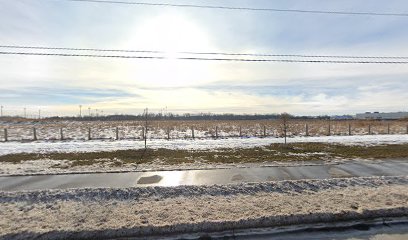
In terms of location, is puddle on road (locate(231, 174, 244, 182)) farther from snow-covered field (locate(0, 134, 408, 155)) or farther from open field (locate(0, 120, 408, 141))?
open field (locate(0, 120, 408, 141))

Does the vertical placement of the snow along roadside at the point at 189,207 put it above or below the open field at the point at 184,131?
below

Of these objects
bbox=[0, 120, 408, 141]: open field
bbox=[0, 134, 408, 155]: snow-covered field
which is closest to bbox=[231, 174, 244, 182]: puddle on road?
bbox=[0, 134, 408, 155]: snow-covered field

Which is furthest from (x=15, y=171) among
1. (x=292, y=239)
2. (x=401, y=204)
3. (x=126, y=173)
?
(x=401, y=204)

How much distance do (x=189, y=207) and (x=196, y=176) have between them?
352cm

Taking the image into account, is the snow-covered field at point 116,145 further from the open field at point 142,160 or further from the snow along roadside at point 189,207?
the snow along roadside at point 189,207

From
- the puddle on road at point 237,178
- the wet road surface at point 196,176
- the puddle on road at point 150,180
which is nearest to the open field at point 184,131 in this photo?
the wet road surface at point 196,176

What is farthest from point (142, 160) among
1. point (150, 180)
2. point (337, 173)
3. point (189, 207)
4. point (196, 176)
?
point (337, 173)

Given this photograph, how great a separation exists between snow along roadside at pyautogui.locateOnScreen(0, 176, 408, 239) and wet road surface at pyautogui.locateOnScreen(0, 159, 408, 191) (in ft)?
4.35

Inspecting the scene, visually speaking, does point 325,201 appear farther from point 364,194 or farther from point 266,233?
point 266,233

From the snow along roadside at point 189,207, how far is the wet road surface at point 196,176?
1.33 m

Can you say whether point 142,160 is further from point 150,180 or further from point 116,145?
point 116,145

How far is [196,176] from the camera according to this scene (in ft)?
32.5

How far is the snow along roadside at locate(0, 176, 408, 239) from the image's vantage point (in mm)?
5418

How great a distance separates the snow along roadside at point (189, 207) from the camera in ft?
17.8
